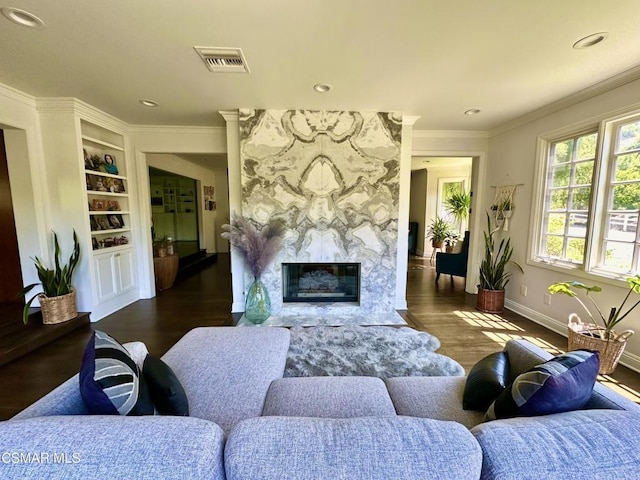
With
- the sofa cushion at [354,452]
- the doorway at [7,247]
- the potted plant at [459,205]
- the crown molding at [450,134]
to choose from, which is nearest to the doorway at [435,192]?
the potted plant at [459,205]

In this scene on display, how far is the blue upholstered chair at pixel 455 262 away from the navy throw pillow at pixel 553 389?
4129 mm

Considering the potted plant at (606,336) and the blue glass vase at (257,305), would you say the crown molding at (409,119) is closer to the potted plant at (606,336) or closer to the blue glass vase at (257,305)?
the potted plant at (606,336)

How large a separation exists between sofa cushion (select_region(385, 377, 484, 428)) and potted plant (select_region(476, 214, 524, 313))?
260cm

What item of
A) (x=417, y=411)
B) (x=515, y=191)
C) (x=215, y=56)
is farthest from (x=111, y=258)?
(x=515, y=191)

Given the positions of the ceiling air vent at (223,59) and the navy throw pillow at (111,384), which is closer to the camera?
the navy throw pillow at (111,384)

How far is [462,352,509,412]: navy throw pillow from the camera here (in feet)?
4.03

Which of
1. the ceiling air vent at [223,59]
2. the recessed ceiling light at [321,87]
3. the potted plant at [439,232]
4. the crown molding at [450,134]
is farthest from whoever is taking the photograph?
the potted plant at [439,232]

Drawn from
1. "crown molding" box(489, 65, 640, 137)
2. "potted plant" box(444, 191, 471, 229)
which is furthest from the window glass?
"potted plant" box(444, 191, 471, 229)

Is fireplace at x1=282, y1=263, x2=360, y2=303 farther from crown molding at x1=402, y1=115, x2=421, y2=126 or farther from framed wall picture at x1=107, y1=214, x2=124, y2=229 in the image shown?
framed wall picture at x1=107, y1=214, x2=124, y2=229

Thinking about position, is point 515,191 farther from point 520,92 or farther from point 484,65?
point 484,65

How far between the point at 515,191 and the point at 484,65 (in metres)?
2.14

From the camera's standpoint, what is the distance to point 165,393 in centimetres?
110

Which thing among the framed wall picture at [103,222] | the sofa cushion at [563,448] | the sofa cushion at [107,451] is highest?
the framed wall picture at [103,222]

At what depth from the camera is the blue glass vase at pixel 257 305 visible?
336 centimetres
